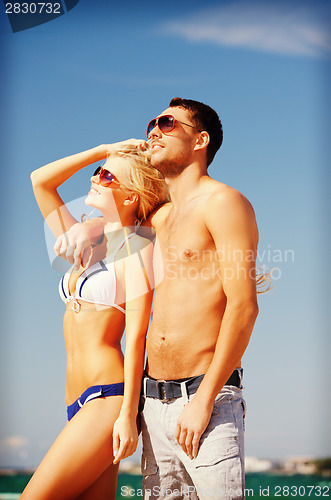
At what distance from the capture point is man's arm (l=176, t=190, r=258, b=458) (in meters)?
2.96

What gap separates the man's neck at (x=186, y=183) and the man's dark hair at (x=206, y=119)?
15cm

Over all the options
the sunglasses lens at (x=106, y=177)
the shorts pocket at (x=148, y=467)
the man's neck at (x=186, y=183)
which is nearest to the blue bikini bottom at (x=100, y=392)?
the shorts pocket at (x=148, y=467)

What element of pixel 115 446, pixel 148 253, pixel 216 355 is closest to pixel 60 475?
pixel 115 446

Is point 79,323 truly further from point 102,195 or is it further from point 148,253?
point 102,195

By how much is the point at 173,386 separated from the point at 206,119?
5.41 ft

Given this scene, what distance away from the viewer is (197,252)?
3236 mm

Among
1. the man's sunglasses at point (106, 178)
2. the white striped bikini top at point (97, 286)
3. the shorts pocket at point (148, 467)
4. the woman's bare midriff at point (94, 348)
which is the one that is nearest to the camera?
the shorts pocket at point (148, 467)

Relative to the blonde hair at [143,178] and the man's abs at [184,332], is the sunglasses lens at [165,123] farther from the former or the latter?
the man's abs at [184,332]

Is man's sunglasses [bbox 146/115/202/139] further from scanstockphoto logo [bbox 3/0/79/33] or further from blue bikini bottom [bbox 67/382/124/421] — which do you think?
scanstockphoto logo [bbox 3/0/79/33]

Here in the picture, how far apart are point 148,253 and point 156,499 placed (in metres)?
1.44

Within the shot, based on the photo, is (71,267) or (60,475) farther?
(71,267)

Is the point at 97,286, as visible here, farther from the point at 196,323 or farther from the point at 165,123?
the point at 165,123

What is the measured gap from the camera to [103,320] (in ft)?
11.4

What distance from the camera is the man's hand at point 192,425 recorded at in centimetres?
296
